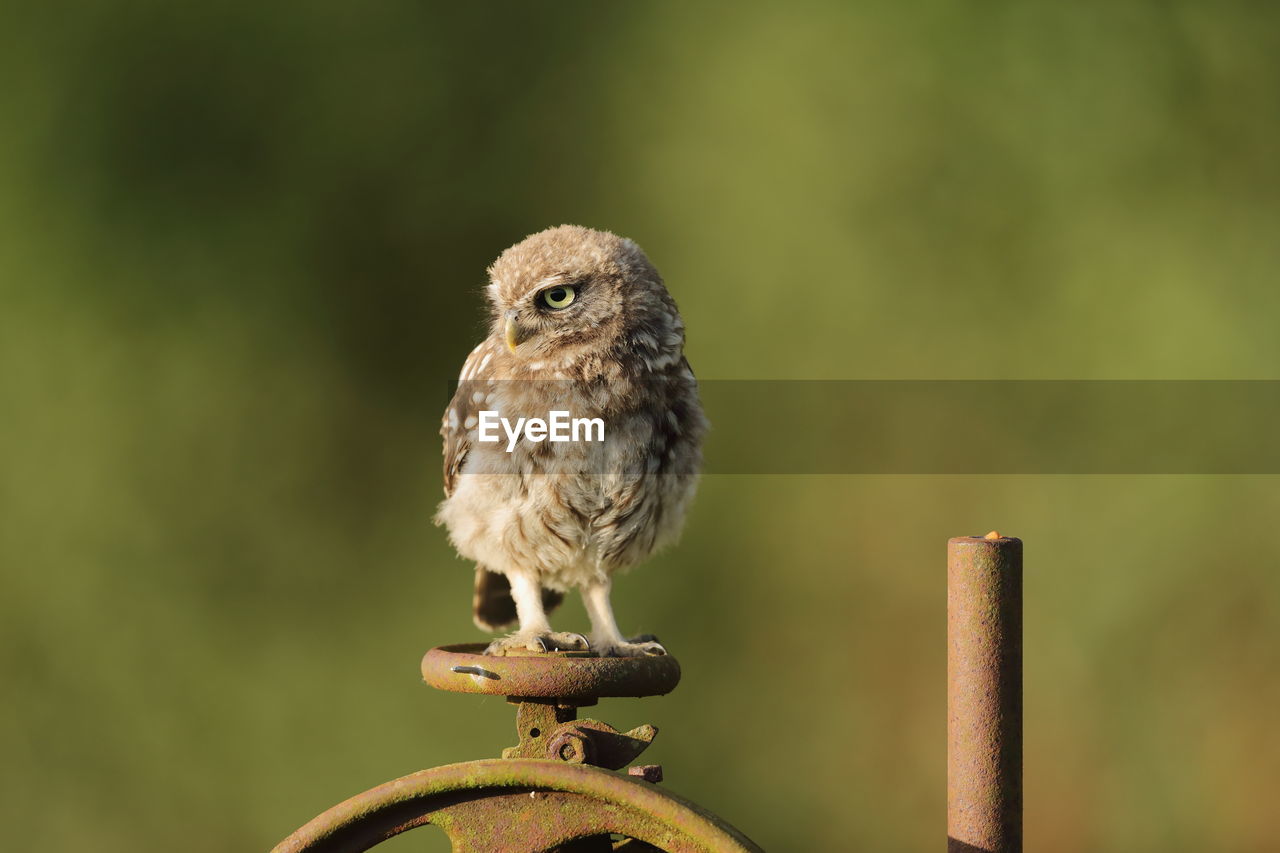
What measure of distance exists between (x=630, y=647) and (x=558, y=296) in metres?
0.59

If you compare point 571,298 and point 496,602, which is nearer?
point 571,298

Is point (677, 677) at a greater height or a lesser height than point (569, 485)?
lesser

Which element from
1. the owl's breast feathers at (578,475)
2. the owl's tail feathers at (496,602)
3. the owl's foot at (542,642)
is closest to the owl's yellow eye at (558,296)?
the owl's breast feathers at (578,475)

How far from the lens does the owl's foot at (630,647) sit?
83.3 inches

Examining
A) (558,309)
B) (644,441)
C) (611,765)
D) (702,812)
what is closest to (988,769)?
(702,812)

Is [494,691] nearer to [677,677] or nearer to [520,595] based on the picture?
[677,677]

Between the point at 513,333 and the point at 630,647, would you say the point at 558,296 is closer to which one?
the point at 513,333

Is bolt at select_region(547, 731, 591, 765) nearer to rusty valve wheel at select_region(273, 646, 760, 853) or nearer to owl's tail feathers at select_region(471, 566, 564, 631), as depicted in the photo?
rusty valve wheel at select_region(273, 646, 760, 853)

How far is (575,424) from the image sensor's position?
6.47ft

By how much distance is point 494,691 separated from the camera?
1.57 m

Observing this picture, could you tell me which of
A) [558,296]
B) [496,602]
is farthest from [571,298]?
[496,602]

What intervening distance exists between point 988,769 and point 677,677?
16.8 inches

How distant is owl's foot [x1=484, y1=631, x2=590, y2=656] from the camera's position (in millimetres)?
1903

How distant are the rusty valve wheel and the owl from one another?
31 cm
